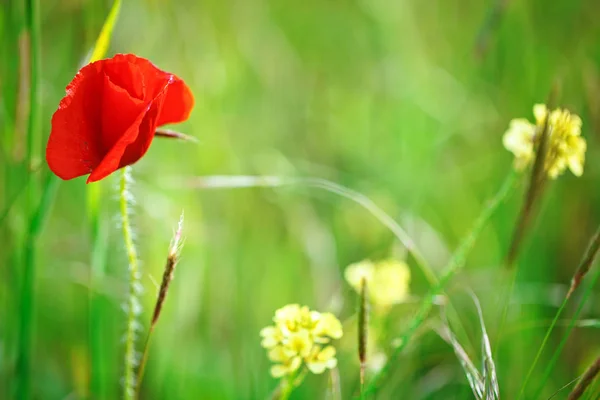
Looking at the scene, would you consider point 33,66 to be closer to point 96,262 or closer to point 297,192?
point 96,262

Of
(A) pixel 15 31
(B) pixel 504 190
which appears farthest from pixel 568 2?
(A) pixel 15 31

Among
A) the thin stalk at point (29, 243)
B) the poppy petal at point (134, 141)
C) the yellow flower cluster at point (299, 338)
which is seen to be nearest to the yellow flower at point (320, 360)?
the yellow flower cluster at point (299, 338)

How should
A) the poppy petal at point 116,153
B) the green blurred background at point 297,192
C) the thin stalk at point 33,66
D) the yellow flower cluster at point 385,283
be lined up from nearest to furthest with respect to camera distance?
the poppy petal at point 116,153
the thin stalk at point 33,66
the yellow flower cluster at point 385,283
the green blurred background at point 297,192

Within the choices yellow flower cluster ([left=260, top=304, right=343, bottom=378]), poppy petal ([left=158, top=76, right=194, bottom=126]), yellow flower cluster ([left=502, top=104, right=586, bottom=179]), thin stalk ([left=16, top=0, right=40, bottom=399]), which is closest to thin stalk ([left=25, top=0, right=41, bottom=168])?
thin stalk ([left=16, top=0, right=40, bottom=399])

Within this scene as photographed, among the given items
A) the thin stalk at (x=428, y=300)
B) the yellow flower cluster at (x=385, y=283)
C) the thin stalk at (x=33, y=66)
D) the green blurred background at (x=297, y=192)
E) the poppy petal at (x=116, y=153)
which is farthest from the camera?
the green blurred background at (x=297, y=192)

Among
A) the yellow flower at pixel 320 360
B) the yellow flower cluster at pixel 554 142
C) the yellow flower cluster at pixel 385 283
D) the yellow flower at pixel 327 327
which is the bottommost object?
the yellow flower at pixel 320 360

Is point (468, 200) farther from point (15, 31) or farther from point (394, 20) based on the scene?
point (15, 31)

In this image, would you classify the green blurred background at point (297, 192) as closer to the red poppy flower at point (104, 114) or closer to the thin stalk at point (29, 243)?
the thin stalk at point (29, 243)

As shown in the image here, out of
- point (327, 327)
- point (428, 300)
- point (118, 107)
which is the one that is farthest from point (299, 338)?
point (118, 107)
